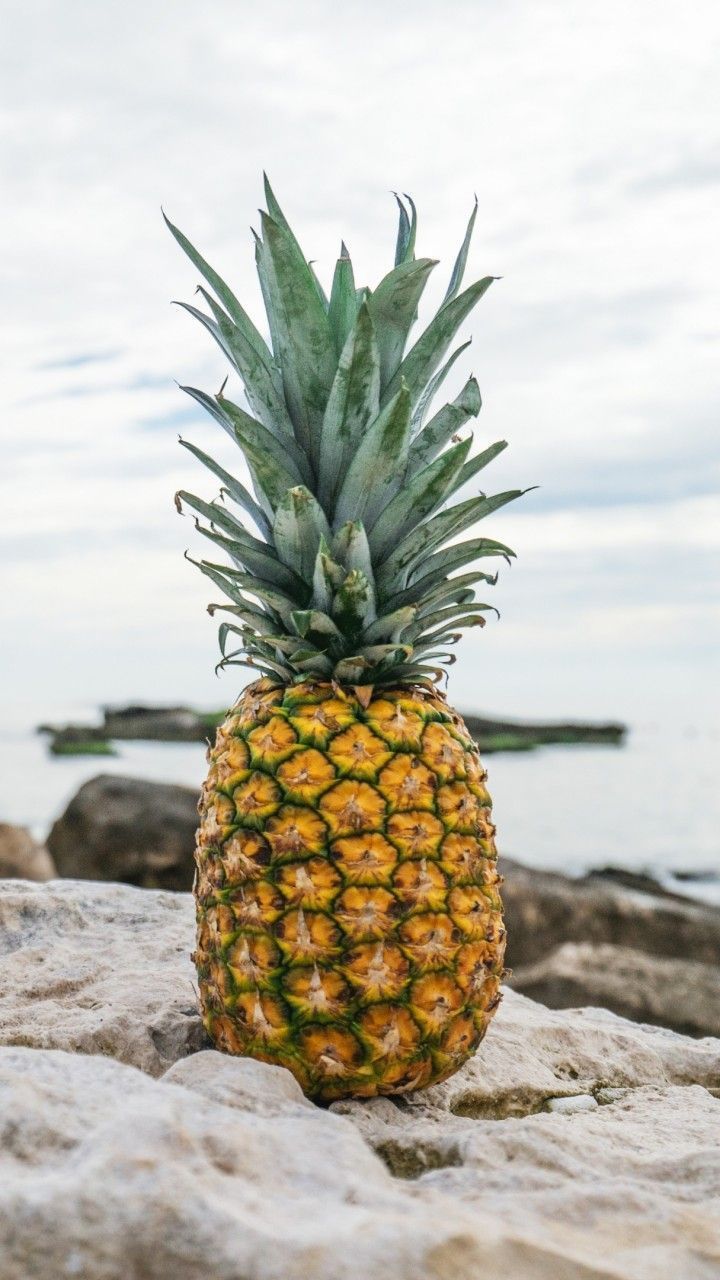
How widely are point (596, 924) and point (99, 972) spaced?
507 centimetres

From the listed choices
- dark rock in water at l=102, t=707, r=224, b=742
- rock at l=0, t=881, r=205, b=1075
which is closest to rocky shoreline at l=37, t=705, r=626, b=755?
dark rock in water at l=102, t=707, r=224, b=742

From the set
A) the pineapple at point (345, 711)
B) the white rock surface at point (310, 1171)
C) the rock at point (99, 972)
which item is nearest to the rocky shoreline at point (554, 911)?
the rock at point (99, 972)

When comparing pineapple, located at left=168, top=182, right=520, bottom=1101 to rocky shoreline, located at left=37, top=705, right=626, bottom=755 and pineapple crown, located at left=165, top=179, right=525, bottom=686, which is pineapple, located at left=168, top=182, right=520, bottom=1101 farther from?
rocky shoreline, located at left=37, top=705, right=626, bottom=755

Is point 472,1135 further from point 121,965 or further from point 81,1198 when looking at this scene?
point 121,965

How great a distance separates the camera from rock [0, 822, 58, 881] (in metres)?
8.40

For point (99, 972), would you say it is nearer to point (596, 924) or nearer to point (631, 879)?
point (596, 924)

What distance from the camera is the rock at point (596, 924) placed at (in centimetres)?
802

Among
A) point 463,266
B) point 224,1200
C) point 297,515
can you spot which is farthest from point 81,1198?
point 463,266

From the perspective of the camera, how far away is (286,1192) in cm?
196

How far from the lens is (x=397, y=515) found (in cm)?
313

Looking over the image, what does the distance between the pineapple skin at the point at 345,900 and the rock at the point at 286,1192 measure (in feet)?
0.80

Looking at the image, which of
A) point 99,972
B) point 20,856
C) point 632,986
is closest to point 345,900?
point 99,972

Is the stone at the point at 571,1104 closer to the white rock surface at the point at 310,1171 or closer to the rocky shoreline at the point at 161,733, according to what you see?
the white rock surface at the point at 310,1171

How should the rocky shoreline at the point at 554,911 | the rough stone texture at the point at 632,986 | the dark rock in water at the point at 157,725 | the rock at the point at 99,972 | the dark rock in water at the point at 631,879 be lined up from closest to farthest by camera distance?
the rock at the point at 99,972 → the rough stone texture at the point at 632,986 → the rocky shoreline at the point at 554,911 → the dark rock in water at the point at 631,879 → the dark rock in water at the point at 157,725
